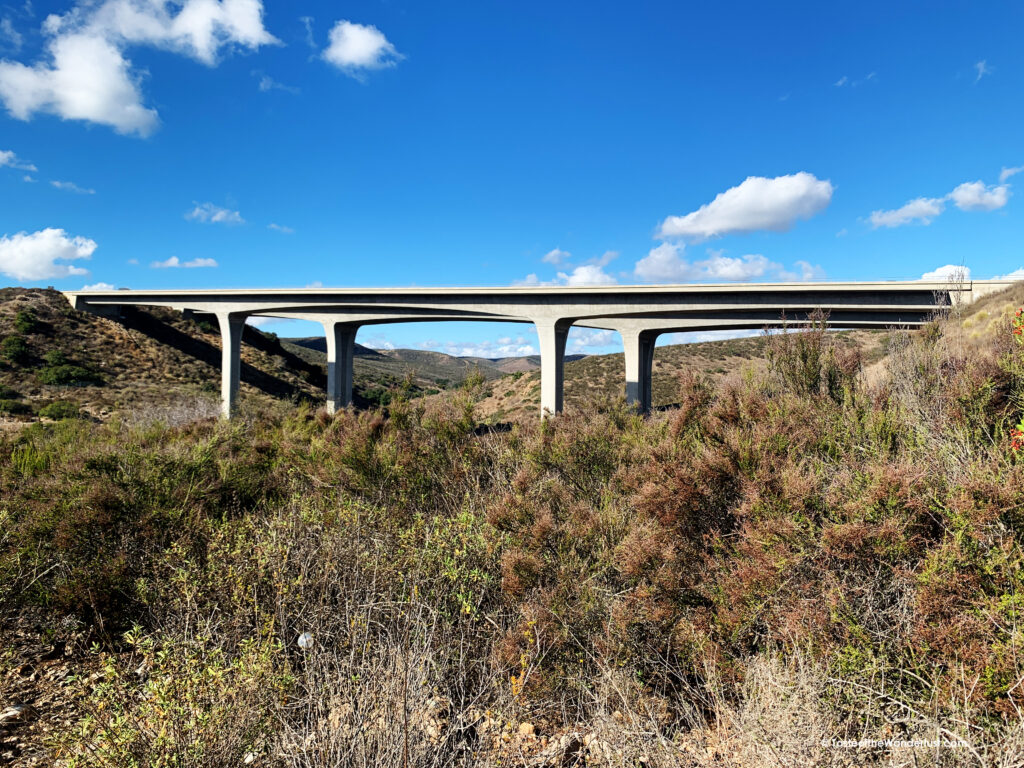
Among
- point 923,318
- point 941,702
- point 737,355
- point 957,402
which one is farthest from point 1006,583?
point 737,355

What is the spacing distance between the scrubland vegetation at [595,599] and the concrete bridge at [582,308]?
60.4 ft

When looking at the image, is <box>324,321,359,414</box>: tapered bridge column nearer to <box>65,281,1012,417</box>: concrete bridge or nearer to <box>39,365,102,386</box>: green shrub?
<box>65,281,1012,417</box>: concrete bridge

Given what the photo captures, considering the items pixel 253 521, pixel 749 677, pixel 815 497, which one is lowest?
pixel 749 677

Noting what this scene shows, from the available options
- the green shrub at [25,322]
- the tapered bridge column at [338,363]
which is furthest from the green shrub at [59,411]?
the green shrub at [25,322]

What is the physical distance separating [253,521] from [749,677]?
5.14 m

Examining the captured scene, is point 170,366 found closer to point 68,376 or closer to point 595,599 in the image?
point 68,376

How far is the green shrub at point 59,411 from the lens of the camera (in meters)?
25.3

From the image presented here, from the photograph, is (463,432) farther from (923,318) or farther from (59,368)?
(59,368)

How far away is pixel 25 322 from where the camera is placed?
1529 inches

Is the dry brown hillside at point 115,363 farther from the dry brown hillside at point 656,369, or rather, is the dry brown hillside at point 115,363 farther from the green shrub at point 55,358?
the dry brown hillside at point 656,369

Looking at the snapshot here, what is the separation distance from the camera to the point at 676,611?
423cm

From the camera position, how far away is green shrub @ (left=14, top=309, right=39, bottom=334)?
126 feet

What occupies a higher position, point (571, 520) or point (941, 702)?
point (571, 520)

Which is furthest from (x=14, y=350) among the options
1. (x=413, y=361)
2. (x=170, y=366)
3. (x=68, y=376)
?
(x=413, y=361)
